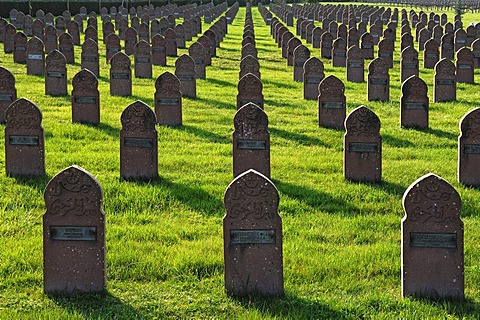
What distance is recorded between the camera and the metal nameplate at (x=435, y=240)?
24.2ft

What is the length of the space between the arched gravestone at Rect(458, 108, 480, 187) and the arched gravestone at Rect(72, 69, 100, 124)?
682 centimetres

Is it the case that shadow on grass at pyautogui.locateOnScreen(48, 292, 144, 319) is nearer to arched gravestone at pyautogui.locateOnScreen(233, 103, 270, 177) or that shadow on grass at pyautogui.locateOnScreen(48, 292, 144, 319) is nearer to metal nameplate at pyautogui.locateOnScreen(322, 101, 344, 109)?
arched gravestone at pyautogui.locateOnScreen(233, 103, 270, 177)

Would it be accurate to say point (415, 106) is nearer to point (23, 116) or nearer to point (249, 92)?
point (249, 92)

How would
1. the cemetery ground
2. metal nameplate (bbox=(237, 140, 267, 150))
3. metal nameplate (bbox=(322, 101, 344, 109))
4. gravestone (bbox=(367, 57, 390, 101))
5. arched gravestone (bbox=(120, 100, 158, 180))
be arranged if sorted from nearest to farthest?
the cemetery ground, metal nameplate (bbox=(237, 140, 267, 150)), arched gravestone (bbox=(120, 100, 158, 180)), metal nameplate (bbox=(322, 101, 344, 109)), gravestone (bbox=(367, 57, 390, 101))

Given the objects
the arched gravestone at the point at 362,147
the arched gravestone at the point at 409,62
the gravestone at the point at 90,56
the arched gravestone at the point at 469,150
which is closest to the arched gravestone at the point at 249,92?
the arched gravestone at the point at 362,147

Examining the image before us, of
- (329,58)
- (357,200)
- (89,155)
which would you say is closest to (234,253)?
(357,200)

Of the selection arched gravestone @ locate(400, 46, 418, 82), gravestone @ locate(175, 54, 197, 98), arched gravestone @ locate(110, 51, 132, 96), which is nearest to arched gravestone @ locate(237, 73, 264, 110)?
gravestone @ locate(175, 54, 197, 98)

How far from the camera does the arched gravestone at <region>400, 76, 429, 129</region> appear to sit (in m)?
15.4

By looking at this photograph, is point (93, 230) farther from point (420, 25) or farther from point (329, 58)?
point (420, 25)

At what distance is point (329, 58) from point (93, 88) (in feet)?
51.7

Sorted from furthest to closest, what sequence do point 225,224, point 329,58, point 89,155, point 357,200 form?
point 329,58
point 89,155
point 357,200
point 225,224

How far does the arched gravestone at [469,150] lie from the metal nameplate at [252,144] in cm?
275

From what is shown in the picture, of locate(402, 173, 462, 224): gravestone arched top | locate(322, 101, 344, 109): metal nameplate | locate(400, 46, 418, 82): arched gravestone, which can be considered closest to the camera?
locate(402, 173, 462, 224): gravestone arched top

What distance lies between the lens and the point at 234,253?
750 centimetres
